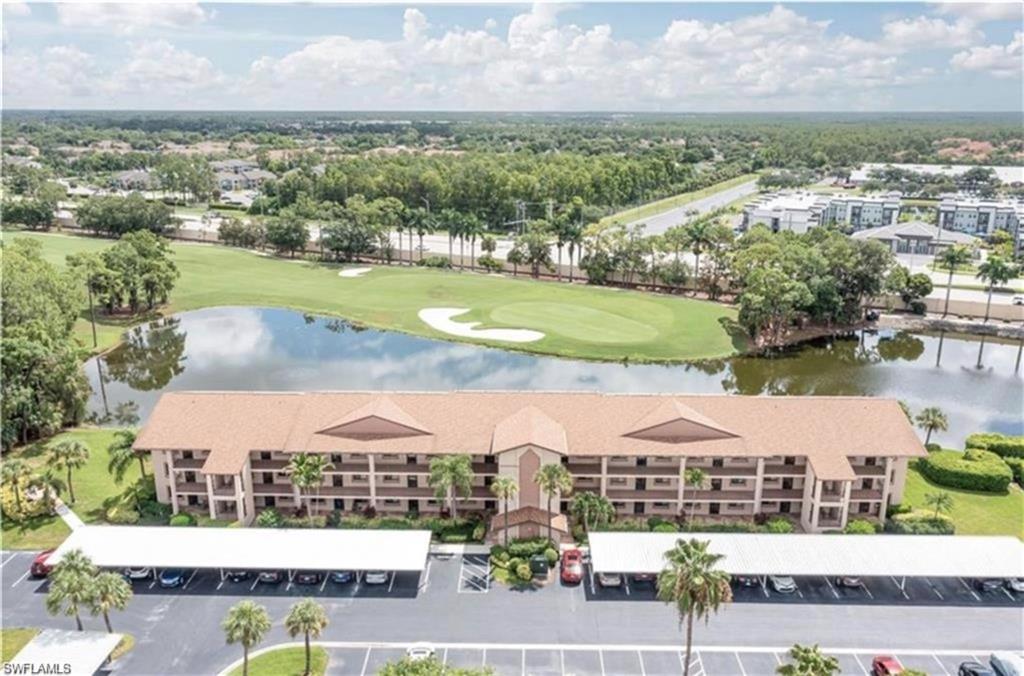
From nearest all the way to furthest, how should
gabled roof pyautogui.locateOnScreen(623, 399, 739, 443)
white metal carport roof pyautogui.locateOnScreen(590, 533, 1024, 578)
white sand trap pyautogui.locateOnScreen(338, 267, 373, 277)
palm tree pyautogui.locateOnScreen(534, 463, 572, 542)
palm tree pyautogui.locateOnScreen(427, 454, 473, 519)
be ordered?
1. white metal carport roof pyautogui.locateOnScreen(590, 533, 1024, 578)
2. palm tree pyautogui.locateOnScreen(534, 463, 572, 542)
3. palm tree pyautogui.locateOnScreen(427, 454, 473, 519)
4. gabled roof pyautogui.locateOnScreen(623, 399, 739, 443)
5. white sand trap pyautogui.locateOnScreen(338, 267, 373, 277)

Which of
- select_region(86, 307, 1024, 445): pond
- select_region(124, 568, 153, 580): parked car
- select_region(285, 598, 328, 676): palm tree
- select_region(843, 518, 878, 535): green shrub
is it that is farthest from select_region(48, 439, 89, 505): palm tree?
select_region(843, 518, 878, 535): green shrub

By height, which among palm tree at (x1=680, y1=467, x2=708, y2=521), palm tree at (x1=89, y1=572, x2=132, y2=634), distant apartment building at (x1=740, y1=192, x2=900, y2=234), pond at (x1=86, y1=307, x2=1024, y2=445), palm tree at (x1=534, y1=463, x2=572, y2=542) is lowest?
pond at (x1=86, y1=307, x2=1024, y2=445)

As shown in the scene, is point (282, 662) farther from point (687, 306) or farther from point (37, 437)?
point (687, 306)

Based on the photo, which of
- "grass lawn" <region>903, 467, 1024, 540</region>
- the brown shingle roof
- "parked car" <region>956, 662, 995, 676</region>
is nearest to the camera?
"parked car" <region>956, 662, 995, 676</region>

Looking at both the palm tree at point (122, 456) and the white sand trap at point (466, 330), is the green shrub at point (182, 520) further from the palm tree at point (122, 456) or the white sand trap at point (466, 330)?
the white sand trap at point (466, 330)

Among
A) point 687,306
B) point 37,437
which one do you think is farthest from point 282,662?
point 687,306

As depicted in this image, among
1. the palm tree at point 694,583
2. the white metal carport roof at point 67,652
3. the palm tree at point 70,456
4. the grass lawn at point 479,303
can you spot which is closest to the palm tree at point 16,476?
the palm tree at point 70,456

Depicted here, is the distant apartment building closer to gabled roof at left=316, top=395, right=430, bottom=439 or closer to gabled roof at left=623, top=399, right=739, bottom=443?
gabled roof at left=623, top=399, right=739, bottom=443

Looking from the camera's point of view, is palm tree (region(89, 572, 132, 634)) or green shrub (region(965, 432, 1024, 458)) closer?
palm tree (region(89, 572, 132, 634))
